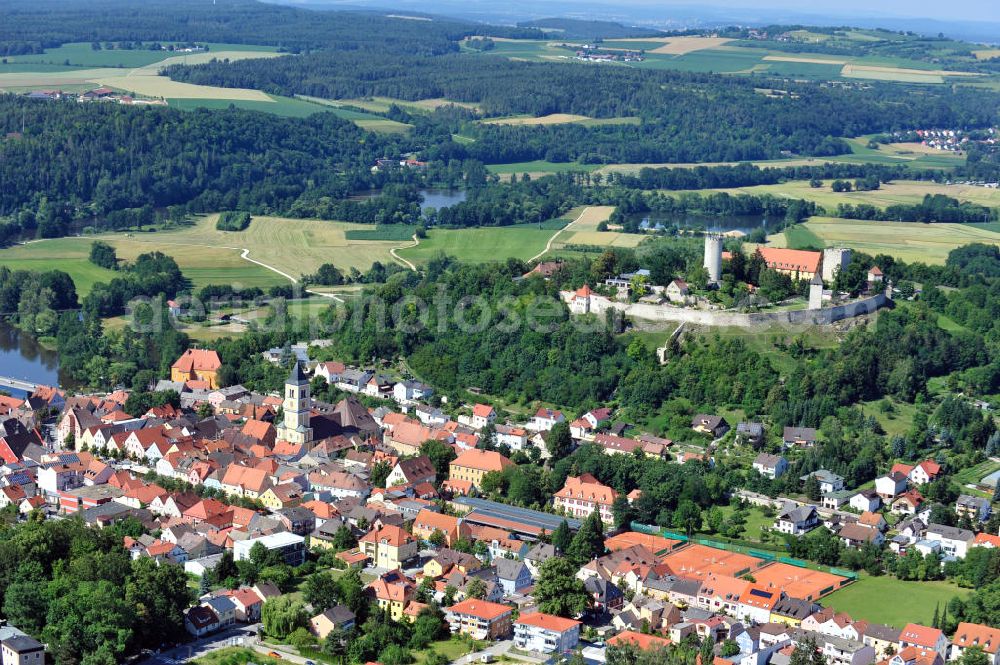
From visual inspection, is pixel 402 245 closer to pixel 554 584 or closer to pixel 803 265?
pixel 803 265

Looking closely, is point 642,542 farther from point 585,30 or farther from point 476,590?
point 585,30

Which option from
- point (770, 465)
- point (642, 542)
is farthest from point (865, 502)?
point (642, 542)

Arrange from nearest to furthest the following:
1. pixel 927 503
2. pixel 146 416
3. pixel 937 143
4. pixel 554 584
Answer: pixel 554 584 < pixel 927 503 < pixel 146 416 < pixel 937 143

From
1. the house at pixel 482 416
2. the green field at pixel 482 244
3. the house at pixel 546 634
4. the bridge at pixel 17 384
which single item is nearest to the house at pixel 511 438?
the house at pixel 482 416

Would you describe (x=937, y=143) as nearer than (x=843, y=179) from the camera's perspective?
No

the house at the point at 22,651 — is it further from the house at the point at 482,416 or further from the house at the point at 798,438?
the house at the point at 798,438

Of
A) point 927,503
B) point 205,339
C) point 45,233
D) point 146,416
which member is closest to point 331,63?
point 45,233
